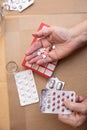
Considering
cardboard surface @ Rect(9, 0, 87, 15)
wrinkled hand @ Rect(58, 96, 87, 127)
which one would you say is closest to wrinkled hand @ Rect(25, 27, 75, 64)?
cardboard surface @ Rect(9, 0, 87, 15)

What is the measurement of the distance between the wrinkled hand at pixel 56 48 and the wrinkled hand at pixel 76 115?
22 cm

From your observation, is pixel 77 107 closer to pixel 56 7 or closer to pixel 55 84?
pixel 55 84

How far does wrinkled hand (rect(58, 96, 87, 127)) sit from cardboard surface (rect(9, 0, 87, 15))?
43 cm

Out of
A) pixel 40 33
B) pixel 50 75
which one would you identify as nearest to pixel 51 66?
pixel 50 75

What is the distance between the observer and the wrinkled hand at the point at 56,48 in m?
1.10

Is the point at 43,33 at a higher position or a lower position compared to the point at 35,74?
higher

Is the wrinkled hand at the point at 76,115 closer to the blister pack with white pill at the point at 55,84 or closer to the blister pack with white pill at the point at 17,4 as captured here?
the blister pack with white pill at the point at 55,84

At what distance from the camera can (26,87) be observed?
3.64ft

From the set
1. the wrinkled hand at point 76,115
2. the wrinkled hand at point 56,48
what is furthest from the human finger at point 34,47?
the wrinkled hand at point 76,115

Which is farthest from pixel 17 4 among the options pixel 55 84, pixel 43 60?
pixel 55 84

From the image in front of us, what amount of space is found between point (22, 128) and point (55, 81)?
26 centimetres

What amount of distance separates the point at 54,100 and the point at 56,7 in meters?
0.44

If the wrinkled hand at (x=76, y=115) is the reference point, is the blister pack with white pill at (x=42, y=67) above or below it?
above

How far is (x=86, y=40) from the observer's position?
1.12 meters
